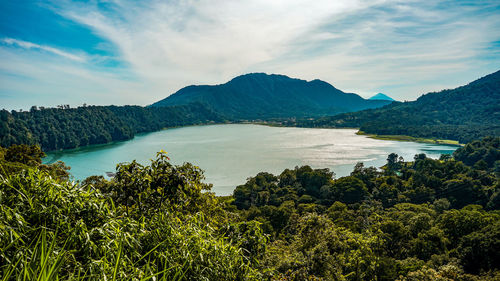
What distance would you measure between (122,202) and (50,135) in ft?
306

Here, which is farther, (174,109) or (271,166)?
(174,109)

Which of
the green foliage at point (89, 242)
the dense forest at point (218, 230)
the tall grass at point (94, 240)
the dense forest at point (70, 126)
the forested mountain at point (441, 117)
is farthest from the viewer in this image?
the forested mountain at point (441, 117)

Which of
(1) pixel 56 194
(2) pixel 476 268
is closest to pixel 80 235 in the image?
(1) pixel 56 194

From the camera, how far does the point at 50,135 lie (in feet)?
254

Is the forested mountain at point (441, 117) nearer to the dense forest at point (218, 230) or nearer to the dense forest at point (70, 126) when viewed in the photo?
the dense forest at point (218, 230)

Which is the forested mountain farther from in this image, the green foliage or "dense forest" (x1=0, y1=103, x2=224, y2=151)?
the green foliage

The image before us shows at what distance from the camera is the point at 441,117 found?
124 metres

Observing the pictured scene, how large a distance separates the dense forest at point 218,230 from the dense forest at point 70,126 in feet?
228

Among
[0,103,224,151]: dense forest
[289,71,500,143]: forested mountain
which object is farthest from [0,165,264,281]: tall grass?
[289,71,500,143]: forested mountain

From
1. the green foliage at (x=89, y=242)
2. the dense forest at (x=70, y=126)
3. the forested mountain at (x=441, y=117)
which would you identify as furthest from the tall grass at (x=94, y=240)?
the forested mountain at (x=441, y=117)

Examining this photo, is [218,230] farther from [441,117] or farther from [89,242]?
[441,117]

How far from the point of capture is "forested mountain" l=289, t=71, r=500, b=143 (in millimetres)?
90875

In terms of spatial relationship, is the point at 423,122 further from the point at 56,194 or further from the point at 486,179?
the point at 56,194

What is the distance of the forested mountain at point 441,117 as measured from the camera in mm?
90875
